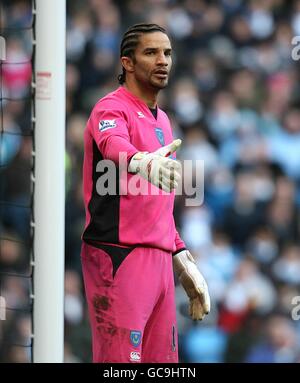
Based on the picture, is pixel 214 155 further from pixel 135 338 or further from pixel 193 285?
pixel 135 338

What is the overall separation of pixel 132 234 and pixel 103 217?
140 mm

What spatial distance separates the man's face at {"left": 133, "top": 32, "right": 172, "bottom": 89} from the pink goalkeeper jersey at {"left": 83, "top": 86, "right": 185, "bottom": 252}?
119mm

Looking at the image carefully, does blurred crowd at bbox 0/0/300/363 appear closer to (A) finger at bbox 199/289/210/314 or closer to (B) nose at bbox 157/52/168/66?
(A) finger at bbox 199/289/210/314

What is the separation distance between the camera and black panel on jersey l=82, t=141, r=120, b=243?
438cm

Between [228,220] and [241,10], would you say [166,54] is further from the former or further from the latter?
[241,10]

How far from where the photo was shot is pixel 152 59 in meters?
4.49

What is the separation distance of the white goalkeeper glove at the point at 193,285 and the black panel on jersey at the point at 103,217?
0.49 metres

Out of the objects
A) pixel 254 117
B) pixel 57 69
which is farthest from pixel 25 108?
pixel 57 69

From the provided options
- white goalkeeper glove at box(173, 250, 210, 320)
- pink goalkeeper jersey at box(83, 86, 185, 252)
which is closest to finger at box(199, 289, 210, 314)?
white goalkeeper glove at box(173, 250, 210, 320)

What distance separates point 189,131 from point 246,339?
6.02ft

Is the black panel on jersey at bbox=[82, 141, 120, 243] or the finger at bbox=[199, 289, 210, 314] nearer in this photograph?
the black panel on jersey at bbox=[82, 141, 120, 243]
